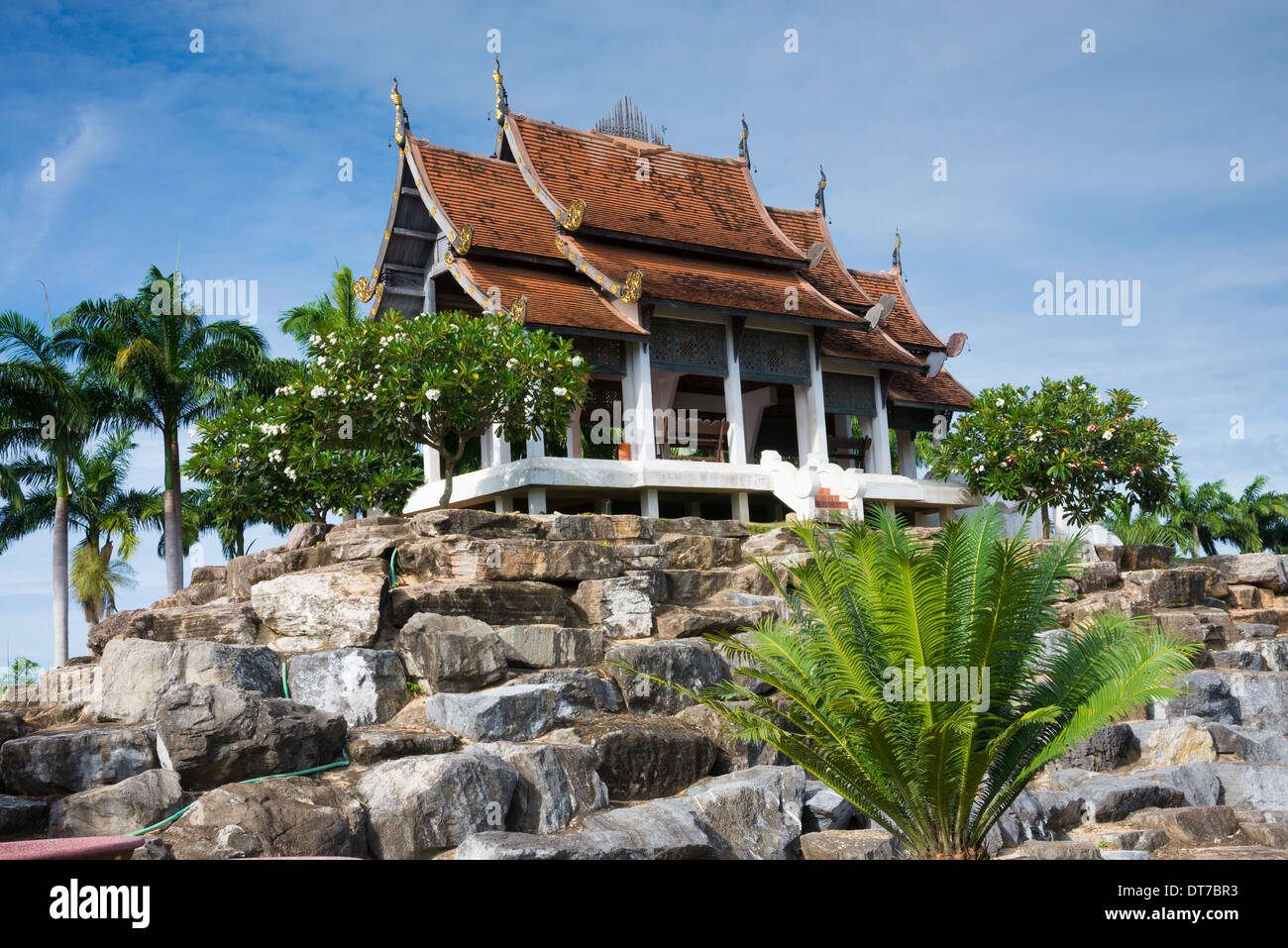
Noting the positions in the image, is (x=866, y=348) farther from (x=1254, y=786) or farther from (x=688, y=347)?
(x=1254, y=786)

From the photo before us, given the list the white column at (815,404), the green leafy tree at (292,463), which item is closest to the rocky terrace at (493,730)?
the green leafy tree at (292,463)

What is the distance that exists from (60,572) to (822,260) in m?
20.1

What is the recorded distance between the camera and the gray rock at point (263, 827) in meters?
7.41

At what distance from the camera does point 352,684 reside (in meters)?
10.8

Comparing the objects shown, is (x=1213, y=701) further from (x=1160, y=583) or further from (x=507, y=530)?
(x=507, y=530)

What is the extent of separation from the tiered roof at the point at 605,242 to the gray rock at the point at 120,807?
40.6ft

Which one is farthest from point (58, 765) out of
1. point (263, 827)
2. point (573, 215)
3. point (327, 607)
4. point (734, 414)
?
point (734, 414)

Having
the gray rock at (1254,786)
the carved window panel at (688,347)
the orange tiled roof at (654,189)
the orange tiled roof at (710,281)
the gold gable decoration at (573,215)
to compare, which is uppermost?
the orange tiled roof at (654,189)

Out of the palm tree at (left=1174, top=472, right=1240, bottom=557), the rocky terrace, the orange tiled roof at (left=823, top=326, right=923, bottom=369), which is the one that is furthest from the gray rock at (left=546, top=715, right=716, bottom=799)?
the palm tree at (left=1174, top=472, right=1240, bottom=557)

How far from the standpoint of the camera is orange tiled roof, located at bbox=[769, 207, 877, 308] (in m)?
26.5

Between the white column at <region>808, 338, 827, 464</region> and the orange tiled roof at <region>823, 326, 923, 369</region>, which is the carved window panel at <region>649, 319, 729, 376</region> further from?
the orange tiled roof at <region>823, 326, 923, 369</region>

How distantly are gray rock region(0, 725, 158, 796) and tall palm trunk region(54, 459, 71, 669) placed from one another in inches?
814

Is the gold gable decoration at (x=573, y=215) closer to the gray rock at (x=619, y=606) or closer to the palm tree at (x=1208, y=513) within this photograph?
the gray rock at (x=619, y=606)
